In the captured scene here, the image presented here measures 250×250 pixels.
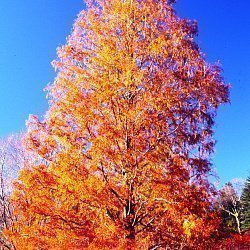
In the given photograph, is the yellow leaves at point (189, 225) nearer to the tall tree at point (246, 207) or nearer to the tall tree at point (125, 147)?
the tall tree at point (125, 147)

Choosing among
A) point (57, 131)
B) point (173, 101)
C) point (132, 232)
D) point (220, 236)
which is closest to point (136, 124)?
point (173, 101)

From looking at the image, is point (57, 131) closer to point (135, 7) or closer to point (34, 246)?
point (34, 246)

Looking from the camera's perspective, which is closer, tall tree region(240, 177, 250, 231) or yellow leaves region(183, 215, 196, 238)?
yellow leaves region(183, 215, 196, 238)

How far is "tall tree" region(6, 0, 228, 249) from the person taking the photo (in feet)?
25.0

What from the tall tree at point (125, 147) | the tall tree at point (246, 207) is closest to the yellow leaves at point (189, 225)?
the tall tree at point (125, 147)

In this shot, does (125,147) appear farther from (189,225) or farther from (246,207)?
(246,207)

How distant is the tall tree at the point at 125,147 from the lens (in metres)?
7.61

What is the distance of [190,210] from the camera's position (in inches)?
293

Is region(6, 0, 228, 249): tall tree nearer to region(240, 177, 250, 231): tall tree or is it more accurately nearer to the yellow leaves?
the yellow leaves

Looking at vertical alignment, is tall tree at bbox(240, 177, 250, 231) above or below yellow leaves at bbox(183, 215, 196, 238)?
above

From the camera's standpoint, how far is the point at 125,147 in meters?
8.45

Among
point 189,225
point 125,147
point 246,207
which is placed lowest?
point 189,225

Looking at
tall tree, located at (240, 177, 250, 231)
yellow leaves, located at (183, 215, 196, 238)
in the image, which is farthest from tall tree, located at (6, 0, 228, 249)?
→ tall tree, located at (240, 177, 250, 231)

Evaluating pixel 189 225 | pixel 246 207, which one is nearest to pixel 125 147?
pixel 189 225
